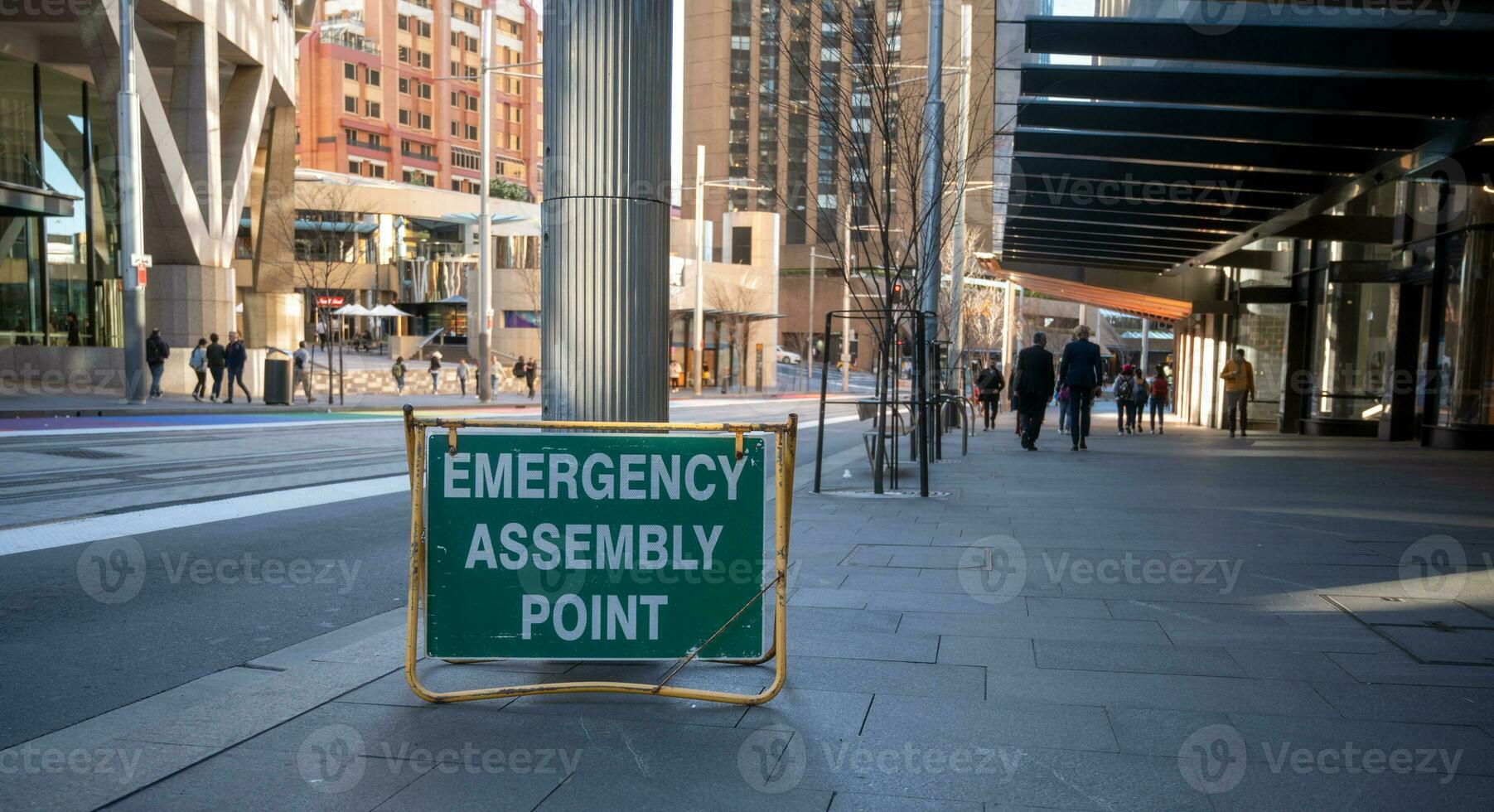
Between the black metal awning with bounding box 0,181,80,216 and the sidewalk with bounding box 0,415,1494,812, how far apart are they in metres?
24.0

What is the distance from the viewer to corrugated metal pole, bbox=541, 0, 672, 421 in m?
5.09

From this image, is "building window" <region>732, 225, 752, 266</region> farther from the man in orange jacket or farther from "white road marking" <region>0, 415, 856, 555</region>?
"white road marking" <region>0, 415, 856, 555</region>

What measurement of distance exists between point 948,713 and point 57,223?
124ft

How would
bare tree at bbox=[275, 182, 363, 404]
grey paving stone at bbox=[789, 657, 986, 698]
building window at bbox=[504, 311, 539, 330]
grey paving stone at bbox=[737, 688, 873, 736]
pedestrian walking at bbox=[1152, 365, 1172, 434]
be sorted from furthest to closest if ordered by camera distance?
1. building window at bbox=[504, 311, 539, 330]
2. bare tree at bbox=[275, 182, 363, 404]
3. pedestrian walking at bbox=[1152, 365, 1172, 434]
4. grey paving stone at bbox=[789, 657, 986, 698]
5. grey paving stone at bbox=[737, 688, 873, 736]

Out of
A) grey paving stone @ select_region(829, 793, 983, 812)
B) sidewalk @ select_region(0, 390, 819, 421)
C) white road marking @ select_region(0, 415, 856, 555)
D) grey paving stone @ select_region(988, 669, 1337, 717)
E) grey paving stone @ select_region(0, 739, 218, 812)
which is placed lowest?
sidewalk @ select_region(0, 390, 819, 421)

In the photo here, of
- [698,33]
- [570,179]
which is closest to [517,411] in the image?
[570,179]

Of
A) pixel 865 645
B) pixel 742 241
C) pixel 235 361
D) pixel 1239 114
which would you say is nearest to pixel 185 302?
pixel 235 361

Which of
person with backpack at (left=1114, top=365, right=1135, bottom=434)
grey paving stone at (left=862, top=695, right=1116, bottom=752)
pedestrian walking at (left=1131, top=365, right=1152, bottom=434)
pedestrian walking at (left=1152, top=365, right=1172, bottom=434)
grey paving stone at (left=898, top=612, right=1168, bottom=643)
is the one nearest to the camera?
grey paving stone at (left=862, top=695, right=1116, bottom=752)

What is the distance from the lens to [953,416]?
2494 cm

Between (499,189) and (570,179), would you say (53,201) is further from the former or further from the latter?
(499,189)

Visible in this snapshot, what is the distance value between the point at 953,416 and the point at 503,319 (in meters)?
32.7

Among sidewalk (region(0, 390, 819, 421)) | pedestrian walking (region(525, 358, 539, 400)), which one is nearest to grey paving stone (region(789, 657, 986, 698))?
sidewalk (region(0, 390, 819, 421))

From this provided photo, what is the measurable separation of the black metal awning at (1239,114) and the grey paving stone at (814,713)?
26.6 ft

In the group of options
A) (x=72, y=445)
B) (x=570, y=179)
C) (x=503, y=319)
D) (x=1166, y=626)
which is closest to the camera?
(x=570, y=179)
